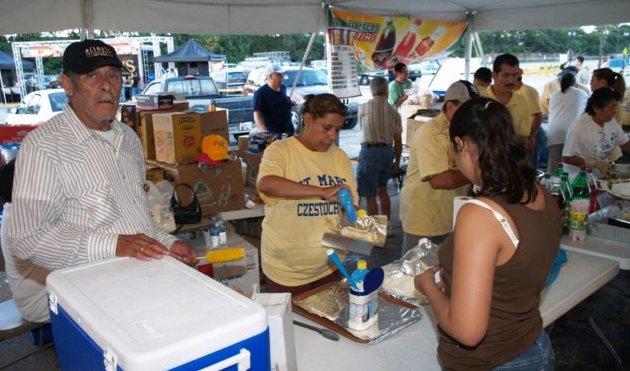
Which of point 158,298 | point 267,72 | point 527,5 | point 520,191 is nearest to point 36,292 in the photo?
point 158,298

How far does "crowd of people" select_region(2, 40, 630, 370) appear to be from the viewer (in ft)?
3.85

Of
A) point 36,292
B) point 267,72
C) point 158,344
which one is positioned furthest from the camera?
point 267,72

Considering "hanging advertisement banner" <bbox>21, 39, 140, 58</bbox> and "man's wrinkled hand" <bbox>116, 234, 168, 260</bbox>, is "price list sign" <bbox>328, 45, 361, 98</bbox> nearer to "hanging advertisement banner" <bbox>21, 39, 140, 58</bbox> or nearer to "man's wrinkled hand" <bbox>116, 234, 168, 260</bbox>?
"man's wrinkled hand" <bbox>116, 234, 168, 260</bbox>

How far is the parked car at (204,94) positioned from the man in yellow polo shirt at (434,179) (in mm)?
9214

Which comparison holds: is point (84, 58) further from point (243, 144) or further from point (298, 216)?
point (243, 144)

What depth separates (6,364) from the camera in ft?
10.1

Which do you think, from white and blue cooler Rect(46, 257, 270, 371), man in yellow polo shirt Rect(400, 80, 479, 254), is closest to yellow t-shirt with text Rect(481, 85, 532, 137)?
man in yellow polo shirt Rect(400, 80, 479, 254)

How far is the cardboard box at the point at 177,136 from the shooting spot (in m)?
3.49

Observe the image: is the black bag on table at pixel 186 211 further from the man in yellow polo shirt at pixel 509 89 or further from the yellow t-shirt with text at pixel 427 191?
the man in yellow polo shirt at pixel 509 89

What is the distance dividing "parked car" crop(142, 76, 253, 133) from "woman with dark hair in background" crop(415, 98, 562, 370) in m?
10.5

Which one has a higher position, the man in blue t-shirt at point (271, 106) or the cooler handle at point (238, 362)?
the man in blue t-shirt at point (271, 106)

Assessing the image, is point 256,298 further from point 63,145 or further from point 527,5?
point 527,5

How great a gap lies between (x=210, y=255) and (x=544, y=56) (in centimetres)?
2392

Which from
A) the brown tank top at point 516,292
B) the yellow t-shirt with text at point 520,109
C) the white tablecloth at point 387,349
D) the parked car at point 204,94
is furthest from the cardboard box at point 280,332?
the parked car at point 204,94
